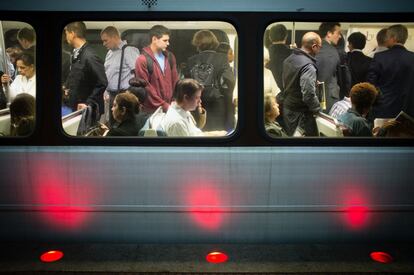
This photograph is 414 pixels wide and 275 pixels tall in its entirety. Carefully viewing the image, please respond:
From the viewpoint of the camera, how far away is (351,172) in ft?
13.5

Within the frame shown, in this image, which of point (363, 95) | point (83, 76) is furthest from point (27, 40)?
point (363, 95)

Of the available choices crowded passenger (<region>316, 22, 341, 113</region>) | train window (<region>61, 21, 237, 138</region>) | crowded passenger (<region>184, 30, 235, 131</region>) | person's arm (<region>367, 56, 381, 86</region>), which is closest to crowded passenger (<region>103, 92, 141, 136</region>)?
train window (<region>61, 21, 237, 138</region>)

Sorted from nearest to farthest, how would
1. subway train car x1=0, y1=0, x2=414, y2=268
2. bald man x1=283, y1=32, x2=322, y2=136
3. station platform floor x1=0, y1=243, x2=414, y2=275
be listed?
station platform floor x1=0, y1=243, x2=414, y2=275
subway train car x1=0, y1=0, x2=414, y2=268
bald man x1=283, y1=32, x2=322, y2=136

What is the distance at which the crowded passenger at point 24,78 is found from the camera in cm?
409

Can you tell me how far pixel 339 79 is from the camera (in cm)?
412

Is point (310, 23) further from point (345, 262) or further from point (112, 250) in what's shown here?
point (112, 250)

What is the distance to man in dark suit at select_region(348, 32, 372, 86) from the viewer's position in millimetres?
4098

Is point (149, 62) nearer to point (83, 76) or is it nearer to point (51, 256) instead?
point (83, 76)

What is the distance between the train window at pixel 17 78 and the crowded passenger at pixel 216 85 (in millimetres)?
1406

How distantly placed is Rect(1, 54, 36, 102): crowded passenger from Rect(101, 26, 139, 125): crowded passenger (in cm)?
65

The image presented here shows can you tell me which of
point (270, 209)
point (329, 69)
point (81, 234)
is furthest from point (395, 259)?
point (81, 234)

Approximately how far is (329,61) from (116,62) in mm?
1915

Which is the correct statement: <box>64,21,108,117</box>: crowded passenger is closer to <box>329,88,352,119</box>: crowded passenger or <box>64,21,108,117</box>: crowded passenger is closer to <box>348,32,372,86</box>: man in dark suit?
<box>329,88,352,119</box>: crowded passenger

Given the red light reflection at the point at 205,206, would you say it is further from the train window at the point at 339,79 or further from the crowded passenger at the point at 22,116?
the crowded passenger at the point at 22,116
